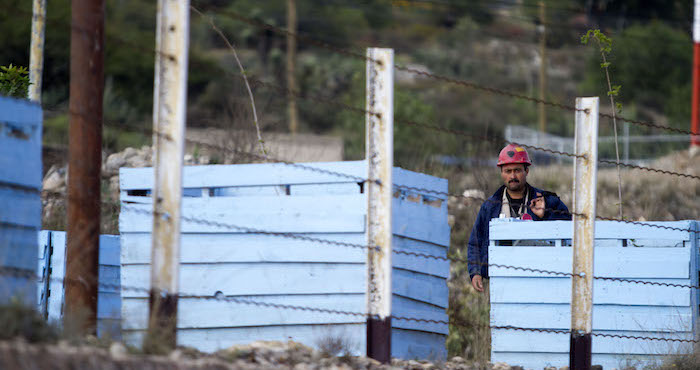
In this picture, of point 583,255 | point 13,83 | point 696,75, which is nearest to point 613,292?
point 583,255

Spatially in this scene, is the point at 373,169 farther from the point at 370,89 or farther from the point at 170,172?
the point at 170,172

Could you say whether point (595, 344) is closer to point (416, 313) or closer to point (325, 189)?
point (416, 313)

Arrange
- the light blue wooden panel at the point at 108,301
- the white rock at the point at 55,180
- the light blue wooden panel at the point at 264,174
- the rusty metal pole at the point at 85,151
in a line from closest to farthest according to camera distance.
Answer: the rusty metal pole at the point at 85,151, the light blue wooden panel at the point at 264,174, the light blue wooden panel at the point at 108,301, the white rock at the point at 55,180

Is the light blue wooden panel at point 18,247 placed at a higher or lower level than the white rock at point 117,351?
higher

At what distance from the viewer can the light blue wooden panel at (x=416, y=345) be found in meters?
5.28

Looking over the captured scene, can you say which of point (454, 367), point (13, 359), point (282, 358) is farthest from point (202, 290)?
point (13, 359)

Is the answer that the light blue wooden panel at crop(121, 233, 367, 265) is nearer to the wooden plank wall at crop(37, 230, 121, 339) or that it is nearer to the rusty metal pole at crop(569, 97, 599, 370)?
the wooden plank wall at crop(37, 230, 121, 339)

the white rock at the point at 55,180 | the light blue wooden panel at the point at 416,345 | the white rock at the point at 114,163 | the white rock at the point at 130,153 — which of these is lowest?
the light blue wooden panel at the point at 416,345

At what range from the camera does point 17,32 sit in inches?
1009

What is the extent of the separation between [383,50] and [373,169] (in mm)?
586

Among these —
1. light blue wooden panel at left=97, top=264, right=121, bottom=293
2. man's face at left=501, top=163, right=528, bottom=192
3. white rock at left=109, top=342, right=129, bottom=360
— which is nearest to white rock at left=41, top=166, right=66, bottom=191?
light blue wooden panel at left=97, top=264, right=121, bottom=293

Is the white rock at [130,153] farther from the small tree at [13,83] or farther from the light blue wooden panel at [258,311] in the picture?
the light blue wooden panel at [258,311]

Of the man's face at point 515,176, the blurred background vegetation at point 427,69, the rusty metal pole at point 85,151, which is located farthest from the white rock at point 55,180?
the rusty metal pole at point 85,151

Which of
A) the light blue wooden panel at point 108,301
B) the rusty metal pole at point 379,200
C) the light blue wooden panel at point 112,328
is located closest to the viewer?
the light blue wooden panel at point 112,328
